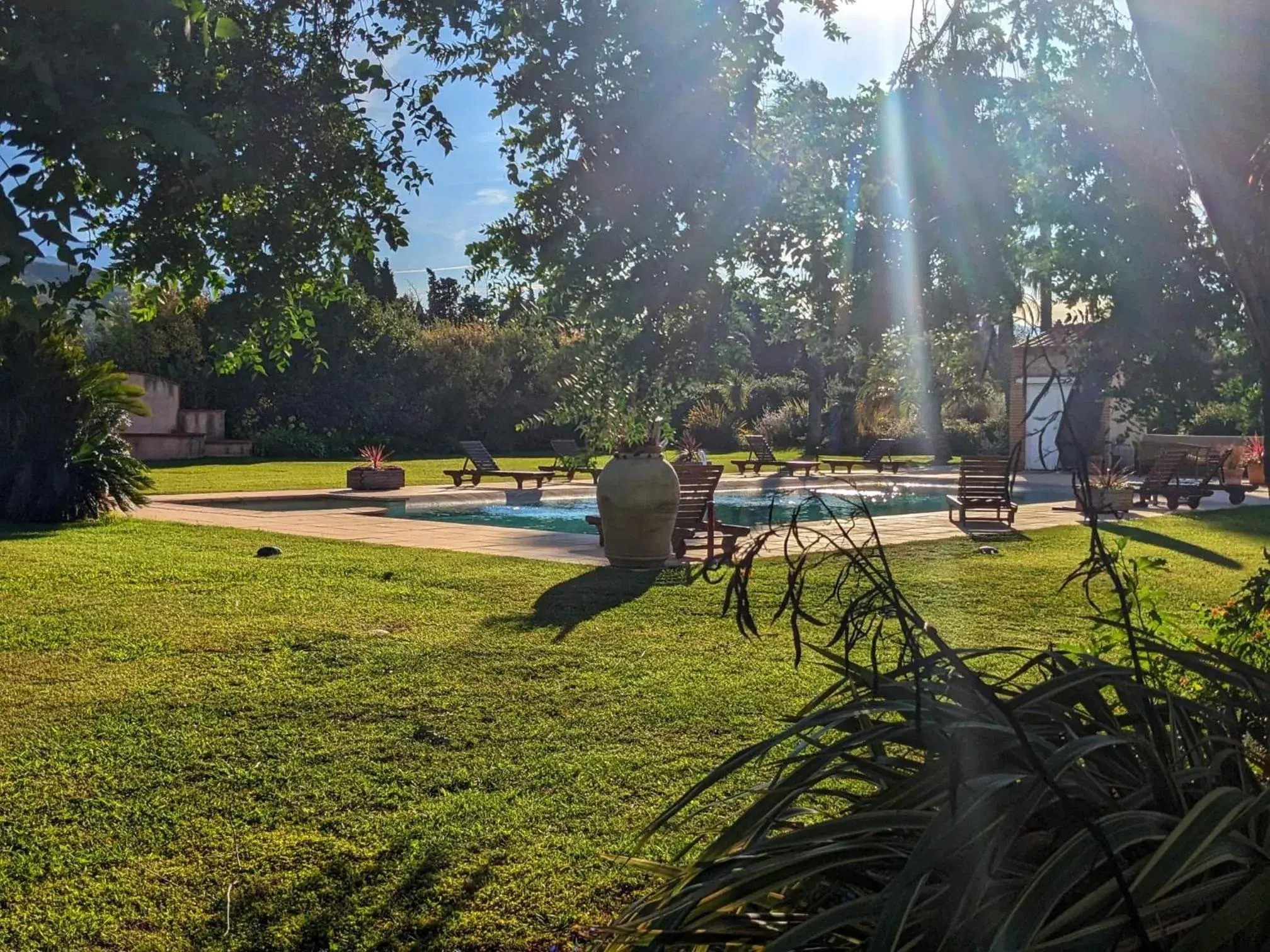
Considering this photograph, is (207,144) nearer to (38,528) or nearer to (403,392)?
(38,528)

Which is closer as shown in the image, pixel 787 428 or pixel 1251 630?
pixel 1251 630

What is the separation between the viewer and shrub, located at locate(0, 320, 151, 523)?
13.8 meters

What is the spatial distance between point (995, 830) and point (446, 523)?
44.7 feet

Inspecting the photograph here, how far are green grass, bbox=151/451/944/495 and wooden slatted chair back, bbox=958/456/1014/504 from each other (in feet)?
23.1

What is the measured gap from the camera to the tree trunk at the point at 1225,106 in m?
2.51

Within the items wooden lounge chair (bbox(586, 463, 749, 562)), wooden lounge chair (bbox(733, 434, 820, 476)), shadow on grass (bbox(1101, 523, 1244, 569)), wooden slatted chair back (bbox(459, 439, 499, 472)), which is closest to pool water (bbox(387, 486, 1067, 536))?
wooden lounge chair (bbox(586, 463, 749, 562))

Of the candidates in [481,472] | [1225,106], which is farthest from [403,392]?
[1225,106]

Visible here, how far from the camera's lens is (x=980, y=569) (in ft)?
32.4

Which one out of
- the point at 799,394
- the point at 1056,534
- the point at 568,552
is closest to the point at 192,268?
the point at 568,552

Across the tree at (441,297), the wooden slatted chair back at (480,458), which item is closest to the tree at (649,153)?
the wooden slatted chair back at (480,458)

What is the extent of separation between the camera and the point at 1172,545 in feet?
39.0

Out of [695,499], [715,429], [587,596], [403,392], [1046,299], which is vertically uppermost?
[403,392]

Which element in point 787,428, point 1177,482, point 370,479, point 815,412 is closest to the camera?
point 1177,482

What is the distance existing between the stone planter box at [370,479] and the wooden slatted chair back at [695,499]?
9.79 meters
